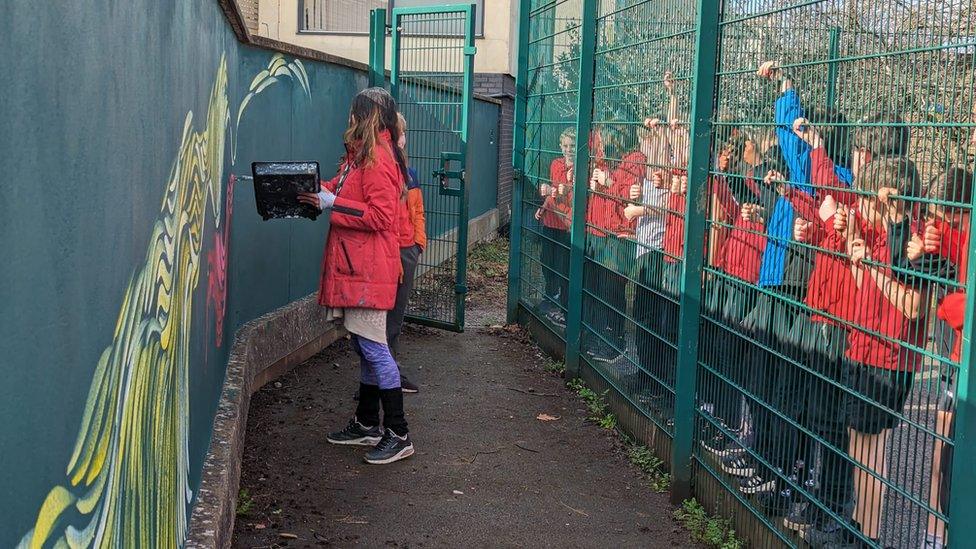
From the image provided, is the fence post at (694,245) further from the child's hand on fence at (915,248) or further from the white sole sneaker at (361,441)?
the child's hand on fence at (915,248)

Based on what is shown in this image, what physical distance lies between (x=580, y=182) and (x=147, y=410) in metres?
5.24

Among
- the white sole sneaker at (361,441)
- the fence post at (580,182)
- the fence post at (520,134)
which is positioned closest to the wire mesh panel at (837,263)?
the white sole sneaker at (361,441)

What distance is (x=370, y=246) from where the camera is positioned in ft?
18.0

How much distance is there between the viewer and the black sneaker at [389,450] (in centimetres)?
573

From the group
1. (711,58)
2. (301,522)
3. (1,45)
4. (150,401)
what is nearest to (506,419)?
(301,522)

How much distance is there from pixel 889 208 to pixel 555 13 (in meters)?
5.38

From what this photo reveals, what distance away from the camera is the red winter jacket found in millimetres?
5438

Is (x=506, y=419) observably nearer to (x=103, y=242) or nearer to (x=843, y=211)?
(x=843, y=211)

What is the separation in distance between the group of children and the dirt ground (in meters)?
0.55

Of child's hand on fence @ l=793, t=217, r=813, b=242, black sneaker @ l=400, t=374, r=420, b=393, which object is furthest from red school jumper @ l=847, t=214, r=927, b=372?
black sneaker @ l=400, t=374, r=420, b=393

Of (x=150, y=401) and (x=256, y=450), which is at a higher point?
(x=150, y=401)

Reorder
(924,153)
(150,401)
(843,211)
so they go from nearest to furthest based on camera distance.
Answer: (150,401) → (924,153) → (843,211)

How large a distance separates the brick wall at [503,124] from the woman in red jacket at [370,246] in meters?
12.1

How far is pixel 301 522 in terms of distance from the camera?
482cm
